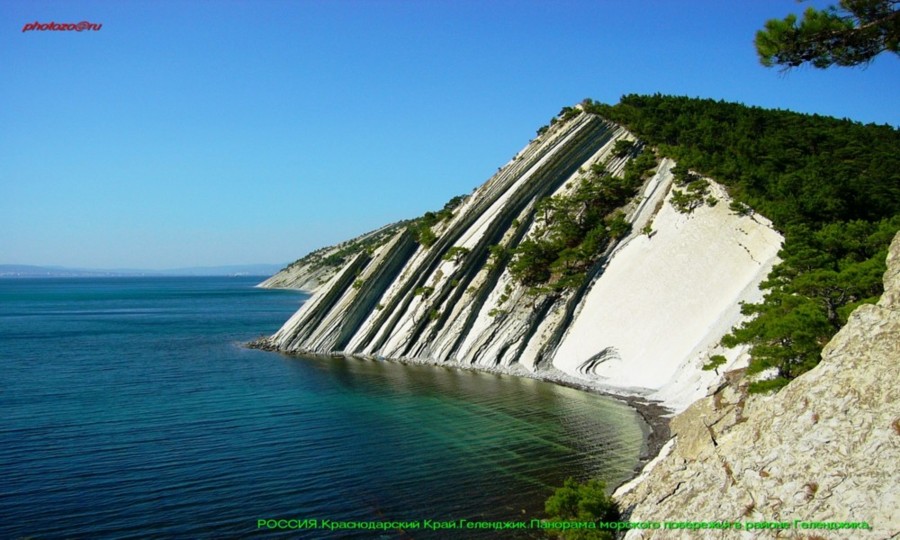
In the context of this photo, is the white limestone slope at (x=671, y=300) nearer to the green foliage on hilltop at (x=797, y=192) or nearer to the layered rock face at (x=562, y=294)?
the layered rock face at (x=562, y=294)

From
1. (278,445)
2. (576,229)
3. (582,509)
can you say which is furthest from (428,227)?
(582,509)

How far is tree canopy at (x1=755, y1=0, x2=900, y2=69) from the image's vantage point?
13758mm

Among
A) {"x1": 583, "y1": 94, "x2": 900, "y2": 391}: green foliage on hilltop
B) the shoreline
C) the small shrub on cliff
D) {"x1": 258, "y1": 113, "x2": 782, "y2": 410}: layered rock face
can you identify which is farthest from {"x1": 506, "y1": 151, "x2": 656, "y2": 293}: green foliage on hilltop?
the small shrub on cliff

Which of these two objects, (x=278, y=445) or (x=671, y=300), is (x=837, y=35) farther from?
(x=671, y=300)

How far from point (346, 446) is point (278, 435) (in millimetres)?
3838

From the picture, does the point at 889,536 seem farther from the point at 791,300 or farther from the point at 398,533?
the point at 791,300

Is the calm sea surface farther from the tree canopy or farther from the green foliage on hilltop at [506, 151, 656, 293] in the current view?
the tree canopy

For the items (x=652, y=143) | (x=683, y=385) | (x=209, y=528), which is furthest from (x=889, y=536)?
(x=652, y=143)

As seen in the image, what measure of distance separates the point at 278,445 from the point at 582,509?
592 inches

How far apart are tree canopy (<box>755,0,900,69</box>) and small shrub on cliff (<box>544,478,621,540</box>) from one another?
41.1ft

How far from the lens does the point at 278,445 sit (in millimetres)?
27094

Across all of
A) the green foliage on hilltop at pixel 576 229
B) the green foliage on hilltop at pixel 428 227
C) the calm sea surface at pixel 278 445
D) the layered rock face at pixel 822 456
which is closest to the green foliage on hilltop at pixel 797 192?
the green foliage on hilltop at pixel 576 229

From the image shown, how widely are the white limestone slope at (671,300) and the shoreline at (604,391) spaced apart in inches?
36.7

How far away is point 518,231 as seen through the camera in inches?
2223
